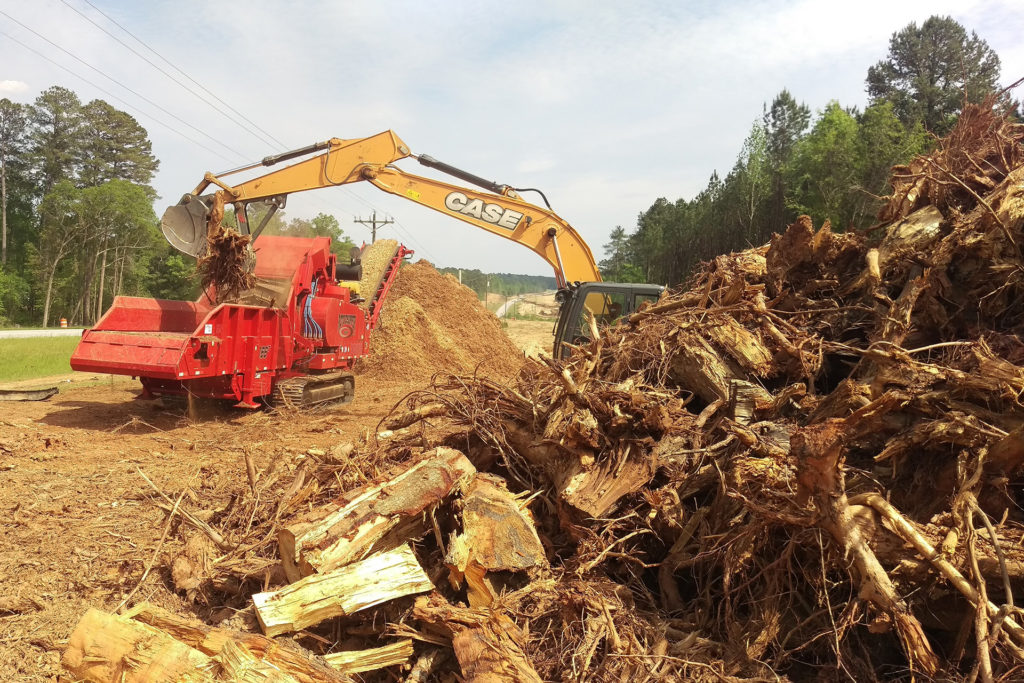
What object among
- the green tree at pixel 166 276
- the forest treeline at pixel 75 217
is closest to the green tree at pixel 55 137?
the forest treeline at pixel 75 217

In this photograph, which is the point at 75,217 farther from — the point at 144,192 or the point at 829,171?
the point at 829,171

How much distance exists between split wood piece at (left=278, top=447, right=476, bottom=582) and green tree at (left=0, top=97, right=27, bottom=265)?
5608 cm

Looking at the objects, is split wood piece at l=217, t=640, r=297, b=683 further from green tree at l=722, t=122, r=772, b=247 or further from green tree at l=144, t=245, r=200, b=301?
green tree at l=144, t=245, r=200, b=301

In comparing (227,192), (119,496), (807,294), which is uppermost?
(227,192)

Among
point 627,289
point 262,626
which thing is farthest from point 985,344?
point 627,289

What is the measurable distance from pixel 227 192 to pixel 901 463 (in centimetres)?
908

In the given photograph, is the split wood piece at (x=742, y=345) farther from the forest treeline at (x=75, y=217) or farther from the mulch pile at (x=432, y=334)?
the forest treeline at (x=75, y=217)

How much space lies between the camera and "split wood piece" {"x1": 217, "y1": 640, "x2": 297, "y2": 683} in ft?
8.21

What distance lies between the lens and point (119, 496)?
522 cm

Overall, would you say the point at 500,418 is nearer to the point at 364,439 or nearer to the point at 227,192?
the point at 364,439

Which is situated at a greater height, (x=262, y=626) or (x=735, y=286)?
(x=735, y=286)

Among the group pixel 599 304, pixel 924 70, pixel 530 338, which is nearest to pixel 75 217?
pixel 530 338

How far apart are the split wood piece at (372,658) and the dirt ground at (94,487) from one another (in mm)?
1312

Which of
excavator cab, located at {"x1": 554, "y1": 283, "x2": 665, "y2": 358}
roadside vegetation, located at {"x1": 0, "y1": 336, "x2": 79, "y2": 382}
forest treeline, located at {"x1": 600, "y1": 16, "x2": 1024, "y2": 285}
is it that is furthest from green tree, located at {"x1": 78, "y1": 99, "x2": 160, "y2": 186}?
excavator cab, located at {"x1": 554, "y1": 283, "x2": 665, "y2": 358}
